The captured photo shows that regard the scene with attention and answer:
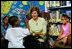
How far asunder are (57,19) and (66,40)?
1.01 ft

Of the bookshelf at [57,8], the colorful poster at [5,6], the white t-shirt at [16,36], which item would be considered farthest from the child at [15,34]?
the bookshelf at [57,8]

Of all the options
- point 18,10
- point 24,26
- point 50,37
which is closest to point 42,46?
point 50,37

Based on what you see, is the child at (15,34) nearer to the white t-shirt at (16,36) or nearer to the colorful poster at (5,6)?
the white t-shirt at (16,36)

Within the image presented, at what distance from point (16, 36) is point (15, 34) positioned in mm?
31

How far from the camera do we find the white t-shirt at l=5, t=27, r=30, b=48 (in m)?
3.03

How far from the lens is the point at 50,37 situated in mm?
3016

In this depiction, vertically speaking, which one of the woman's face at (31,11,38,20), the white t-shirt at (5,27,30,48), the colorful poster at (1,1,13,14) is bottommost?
the white t-shirt at (5,27,30,48)

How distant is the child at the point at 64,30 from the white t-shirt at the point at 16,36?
449mm

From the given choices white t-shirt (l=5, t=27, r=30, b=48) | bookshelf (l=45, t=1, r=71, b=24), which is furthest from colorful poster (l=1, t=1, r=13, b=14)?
bookshelf (l=45, t=1, r=71, b=24)

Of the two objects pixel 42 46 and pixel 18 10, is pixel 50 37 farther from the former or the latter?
pixel 18 10

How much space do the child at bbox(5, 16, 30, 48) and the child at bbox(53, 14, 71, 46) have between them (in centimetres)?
45

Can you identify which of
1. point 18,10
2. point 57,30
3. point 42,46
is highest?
point 18,10

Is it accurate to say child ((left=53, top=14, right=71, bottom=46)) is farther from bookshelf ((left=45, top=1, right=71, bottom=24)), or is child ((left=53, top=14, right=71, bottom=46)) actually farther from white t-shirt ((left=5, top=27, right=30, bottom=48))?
white t-shirt ((left=5, top=27, right=30, bottom=48))

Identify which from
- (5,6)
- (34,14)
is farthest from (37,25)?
(5,6)
